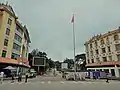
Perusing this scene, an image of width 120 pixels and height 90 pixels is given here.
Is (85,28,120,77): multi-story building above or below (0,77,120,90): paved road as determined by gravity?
above

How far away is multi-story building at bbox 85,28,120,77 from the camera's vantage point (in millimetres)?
46272

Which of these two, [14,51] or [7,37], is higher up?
[7,37]

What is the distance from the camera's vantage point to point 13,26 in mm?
43000

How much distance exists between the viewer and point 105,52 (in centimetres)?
5091

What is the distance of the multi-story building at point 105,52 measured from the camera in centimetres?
4627

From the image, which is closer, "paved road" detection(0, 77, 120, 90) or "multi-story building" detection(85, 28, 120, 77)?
"paved road" detection(0, 77, 120, 90)

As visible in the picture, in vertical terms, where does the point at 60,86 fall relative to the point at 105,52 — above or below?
below

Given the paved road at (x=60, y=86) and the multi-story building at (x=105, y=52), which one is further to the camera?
the multi-story building at (x=105, y=52)

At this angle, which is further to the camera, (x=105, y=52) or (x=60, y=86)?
(x=105, y=52)

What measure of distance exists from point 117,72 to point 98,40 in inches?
538

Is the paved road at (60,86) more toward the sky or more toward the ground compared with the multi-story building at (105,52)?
more toward the ground

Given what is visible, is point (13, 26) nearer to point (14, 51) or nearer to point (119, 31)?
point (14, 51)

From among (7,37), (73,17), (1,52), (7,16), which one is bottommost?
(1,52)

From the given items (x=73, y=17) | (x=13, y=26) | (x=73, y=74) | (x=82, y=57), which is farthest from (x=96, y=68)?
(x=82, y=57)
